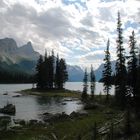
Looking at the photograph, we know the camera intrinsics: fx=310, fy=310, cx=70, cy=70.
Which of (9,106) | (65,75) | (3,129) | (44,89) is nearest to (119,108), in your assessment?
(9,106)

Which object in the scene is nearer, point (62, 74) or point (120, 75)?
point (120, 75)

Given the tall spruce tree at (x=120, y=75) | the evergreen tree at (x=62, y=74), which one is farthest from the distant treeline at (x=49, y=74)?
the tall spruce tree at (x=120, y=75)

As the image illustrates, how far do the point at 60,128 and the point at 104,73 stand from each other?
49.2 meters

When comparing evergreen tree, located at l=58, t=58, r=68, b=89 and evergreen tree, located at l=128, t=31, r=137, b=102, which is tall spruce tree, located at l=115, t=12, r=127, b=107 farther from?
evergreen tree, located at l=58, t=58, r=68, b=89

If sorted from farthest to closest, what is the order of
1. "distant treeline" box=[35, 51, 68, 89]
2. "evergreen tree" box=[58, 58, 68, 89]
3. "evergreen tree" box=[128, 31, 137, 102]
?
"evergreen tree" box=[58, 58, 68, 89], "distant treeline" box=[35, 51, 68, 89], "evergreen tree" box=[128, 31, 137, 102]

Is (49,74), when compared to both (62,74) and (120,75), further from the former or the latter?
(120,75)

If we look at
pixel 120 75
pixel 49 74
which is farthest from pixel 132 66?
pixel 49 74

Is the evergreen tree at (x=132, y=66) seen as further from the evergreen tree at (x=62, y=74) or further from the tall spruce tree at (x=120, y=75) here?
the evergreen tree at (x=62, y=74)

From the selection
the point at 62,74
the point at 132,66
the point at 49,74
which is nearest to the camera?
the point at 132,66

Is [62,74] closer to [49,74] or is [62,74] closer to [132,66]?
[49,74]

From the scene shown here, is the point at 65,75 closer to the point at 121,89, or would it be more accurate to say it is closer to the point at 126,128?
the point at 121,89

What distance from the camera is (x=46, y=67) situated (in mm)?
136375

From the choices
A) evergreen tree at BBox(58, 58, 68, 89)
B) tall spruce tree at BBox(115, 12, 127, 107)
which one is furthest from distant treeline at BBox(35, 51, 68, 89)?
tall spruce tree at BBox(115, 12, 127, 107)

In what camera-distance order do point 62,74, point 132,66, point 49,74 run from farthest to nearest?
point 62,74 < point 49,74 < point 132,66
